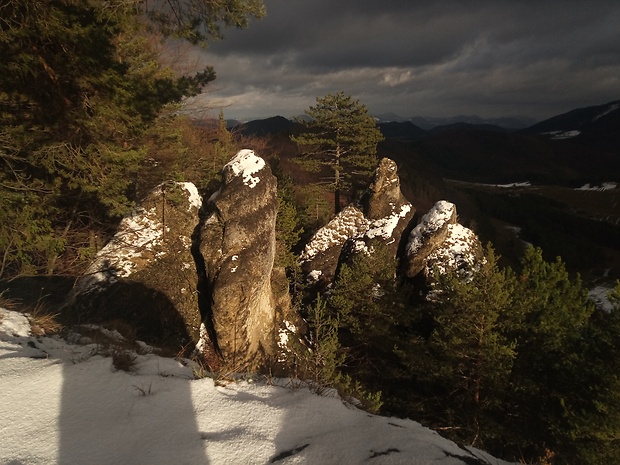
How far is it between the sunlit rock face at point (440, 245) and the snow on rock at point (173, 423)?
1683cm

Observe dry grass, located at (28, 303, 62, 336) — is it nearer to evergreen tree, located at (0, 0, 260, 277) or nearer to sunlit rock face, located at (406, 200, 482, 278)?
evergreen tree, located at (0, 0, 260, 277)

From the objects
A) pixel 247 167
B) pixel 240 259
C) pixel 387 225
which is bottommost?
pixel 387 225

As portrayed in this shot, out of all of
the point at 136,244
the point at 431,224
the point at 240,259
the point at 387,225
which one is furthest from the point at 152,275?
the point at 431,224

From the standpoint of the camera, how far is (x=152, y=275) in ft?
46.6

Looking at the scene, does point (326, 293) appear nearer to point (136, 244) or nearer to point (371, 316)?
point (371, 316)

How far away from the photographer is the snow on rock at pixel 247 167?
1595cm

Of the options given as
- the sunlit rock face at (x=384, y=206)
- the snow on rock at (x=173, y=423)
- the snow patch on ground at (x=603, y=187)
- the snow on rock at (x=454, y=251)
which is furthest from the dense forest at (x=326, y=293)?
the snow patch on ground at (x=603, y=187)

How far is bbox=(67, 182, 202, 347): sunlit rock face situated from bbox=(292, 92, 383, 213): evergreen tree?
14.5 m

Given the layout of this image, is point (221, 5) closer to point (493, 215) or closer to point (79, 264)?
point (79, 264)

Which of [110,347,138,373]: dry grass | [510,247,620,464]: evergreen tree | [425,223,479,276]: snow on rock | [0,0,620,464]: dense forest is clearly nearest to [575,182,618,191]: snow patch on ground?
[425,223,479,276]: snow on rock

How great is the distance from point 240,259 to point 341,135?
17.7 metres

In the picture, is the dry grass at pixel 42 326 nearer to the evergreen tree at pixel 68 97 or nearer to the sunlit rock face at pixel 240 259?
the evergreen tree at pixel 68 97

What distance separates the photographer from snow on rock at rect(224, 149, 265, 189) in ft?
52.3

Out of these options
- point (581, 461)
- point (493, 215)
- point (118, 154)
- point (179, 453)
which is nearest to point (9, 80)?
point (118, 154)
